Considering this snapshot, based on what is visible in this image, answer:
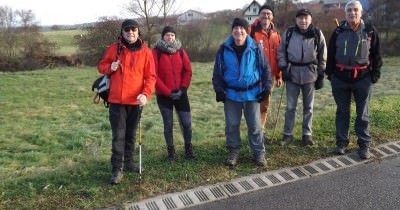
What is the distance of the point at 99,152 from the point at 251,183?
9.91 feet

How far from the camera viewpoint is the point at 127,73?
16.0ft

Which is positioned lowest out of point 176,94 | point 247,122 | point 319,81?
point 247,122

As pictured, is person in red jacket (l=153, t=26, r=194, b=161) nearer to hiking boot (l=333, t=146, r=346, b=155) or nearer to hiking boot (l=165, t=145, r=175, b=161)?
hiking boot (l=165, t=145, r=175, b=161)

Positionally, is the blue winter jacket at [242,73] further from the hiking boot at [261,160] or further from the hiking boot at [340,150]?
the hiking boot at [340,150]

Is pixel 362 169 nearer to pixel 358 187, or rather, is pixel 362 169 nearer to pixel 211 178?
pixel 358 187

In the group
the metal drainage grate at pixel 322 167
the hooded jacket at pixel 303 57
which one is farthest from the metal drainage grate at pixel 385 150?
the hooded jacket at pixel 303 57

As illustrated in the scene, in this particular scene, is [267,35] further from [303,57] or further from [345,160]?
[345,160]

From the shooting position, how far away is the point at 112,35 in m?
31.8

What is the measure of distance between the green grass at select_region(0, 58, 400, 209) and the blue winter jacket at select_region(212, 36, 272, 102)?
3.08 feet

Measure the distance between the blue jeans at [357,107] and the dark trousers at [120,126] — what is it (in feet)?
9.37

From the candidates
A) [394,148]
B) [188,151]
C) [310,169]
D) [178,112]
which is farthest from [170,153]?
[394,148]

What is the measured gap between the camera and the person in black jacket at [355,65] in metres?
5.51

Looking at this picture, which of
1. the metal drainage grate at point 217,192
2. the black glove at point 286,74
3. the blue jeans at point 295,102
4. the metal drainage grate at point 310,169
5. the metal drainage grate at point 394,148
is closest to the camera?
the metal drainage grate at point 217,192

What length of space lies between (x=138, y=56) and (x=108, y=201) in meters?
1.71
